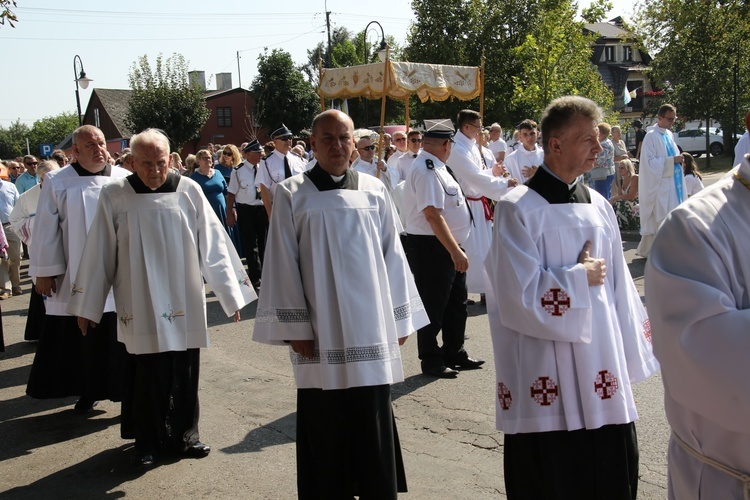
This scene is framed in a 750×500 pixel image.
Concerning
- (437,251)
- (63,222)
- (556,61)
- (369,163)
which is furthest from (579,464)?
(556,61)

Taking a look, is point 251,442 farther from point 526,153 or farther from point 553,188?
point 526,153

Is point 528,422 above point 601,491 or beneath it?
above

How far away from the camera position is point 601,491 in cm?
331

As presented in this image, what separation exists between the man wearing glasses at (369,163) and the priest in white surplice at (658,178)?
3.75 metres

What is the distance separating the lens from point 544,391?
3346mm

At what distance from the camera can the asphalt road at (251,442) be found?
4730mm

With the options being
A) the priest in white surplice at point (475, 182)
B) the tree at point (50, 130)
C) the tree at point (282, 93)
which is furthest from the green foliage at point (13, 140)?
the priest in white surplice at point (475, 182)

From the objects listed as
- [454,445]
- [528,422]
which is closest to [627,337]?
[528,422]

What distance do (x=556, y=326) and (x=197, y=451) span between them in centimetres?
293

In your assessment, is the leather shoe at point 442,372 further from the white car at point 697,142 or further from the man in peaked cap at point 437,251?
the white car at point 697,142

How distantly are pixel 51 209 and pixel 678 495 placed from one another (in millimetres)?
5379

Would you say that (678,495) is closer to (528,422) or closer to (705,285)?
(705,285)

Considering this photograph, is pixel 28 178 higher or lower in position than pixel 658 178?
higher

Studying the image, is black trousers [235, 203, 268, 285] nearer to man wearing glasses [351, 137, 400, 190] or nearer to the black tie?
the black tie
